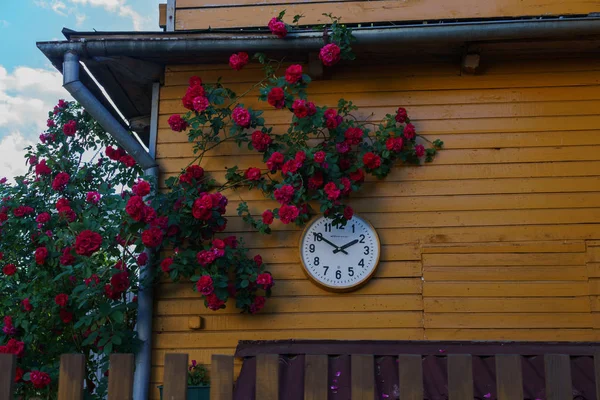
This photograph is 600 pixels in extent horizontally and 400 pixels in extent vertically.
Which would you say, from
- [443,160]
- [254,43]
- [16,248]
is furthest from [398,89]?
[16,248]

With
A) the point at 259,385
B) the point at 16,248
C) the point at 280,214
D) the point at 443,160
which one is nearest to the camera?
the point at 259,385

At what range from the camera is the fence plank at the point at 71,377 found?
2.52m

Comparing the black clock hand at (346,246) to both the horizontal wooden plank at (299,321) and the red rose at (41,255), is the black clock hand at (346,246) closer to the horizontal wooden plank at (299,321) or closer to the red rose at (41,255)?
the horizontal wooden plank at (299,321)

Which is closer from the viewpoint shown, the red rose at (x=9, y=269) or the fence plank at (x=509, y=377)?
the fence plank at (x=509, y=377)

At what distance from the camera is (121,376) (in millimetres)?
2498

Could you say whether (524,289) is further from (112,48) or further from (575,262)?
(112,48)

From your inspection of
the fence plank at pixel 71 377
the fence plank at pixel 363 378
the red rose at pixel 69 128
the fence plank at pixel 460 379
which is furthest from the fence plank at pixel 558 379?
the red rose at pixel 69 128

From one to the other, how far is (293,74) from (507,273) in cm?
228

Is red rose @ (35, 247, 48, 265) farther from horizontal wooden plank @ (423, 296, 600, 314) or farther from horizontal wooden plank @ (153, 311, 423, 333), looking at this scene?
horizontal wooden plank @ (423, 296, 600, 314)

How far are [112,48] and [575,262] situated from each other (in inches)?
158

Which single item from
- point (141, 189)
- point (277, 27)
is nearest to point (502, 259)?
point (277, 27)

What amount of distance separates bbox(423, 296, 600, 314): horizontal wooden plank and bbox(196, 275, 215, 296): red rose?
165 cm

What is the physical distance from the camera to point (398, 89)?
5.82 m

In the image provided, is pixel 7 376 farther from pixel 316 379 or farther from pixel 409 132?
pixel 409 132
